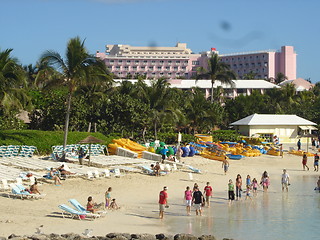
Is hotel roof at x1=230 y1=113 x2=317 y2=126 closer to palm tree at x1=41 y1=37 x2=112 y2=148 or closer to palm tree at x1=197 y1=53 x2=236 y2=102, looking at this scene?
palm tree at x1=197 y1=53 x2=236 y2=102

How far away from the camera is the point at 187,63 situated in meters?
156

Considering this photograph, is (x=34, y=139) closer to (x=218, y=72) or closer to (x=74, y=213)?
(x=74, y=213)

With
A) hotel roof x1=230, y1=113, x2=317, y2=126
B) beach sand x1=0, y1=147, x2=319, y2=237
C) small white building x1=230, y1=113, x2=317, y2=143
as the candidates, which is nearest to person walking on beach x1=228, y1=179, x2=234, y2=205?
beach sand x1=0, y1=147, x2=319, y2=237

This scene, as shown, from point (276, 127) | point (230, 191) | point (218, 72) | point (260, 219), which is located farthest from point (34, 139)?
point (218, 72)

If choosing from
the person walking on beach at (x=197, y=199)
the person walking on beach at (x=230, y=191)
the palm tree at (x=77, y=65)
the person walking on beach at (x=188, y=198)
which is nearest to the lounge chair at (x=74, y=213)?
the person walking on beach at (x=188, y=198)

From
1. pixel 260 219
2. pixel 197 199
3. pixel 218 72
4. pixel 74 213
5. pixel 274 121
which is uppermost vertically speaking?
pixel 218 72

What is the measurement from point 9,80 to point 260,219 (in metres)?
17.8

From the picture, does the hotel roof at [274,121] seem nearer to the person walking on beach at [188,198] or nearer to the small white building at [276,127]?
the small white building at [276,127]

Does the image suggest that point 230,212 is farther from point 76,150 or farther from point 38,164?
point 76,150

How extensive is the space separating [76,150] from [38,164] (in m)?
5.09

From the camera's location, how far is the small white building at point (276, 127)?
2125 inches

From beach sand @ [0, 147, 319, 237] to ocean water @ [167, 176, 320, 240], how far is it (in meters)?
0.57

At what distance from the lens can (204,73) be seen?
64.4 meters

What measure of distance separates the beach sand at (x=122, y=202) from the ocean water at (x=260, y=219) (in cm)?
57
